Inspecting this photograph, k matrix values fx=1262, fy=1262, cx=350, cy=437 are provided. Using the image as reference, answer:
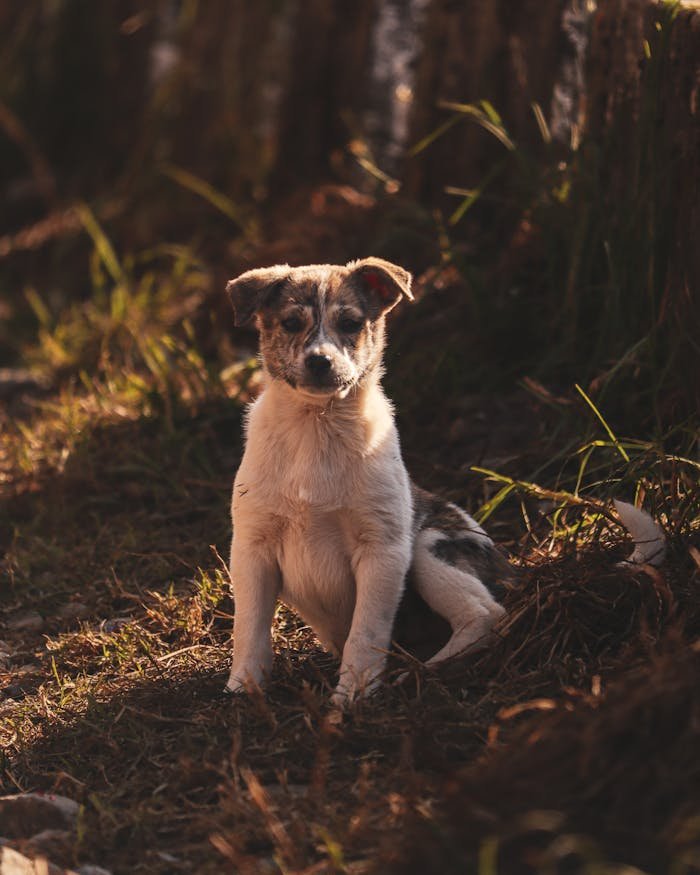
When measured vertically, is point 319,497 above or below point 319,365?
below

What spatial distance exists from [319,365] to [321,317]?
26 centimetres

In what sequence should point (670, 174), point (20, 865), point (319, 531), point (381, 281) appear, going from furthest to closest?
point (670, 174)
point (381, 281)
point (319, 531)
point (20, 865)

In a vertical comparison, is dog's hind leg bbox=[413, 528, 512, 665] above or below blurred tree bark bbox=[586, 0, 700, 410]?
below

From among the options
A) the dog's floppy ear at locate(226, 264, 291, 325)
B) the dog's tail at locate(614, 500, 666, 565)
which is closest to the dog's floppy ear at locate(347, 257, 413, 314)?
the dog's floppy ear at locate(226, 264, 291, 325)

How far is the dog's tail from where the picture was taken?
405cm

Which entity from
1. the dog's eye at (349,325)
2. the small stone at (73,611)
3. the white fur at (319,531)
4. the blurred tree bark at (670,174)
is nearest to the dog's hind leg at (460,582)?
the white fur at (319,531)

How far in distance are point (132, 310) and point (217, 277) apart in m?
0.60

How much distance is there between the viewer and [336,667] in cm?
432

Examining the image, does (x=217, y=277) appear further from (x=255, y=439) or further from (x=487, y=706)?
(x=487, y=706)

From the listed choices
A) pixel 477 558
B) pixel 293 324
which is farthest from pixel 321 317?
pixel 477 558

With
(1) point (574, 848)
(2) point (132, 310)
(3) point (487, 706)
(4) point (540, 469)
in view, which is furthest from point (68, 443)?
(1) point (574, 848)

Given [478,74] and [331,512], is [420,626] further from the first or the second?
[478,74]

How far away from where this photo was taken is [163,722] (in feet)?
12.8

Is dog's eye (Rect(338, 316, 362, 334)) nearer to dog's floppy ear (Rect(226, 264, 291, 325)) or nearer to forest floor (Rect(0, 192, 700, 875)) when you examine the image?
dog's floppy ear (Rect(226, 264, 291, 325))
